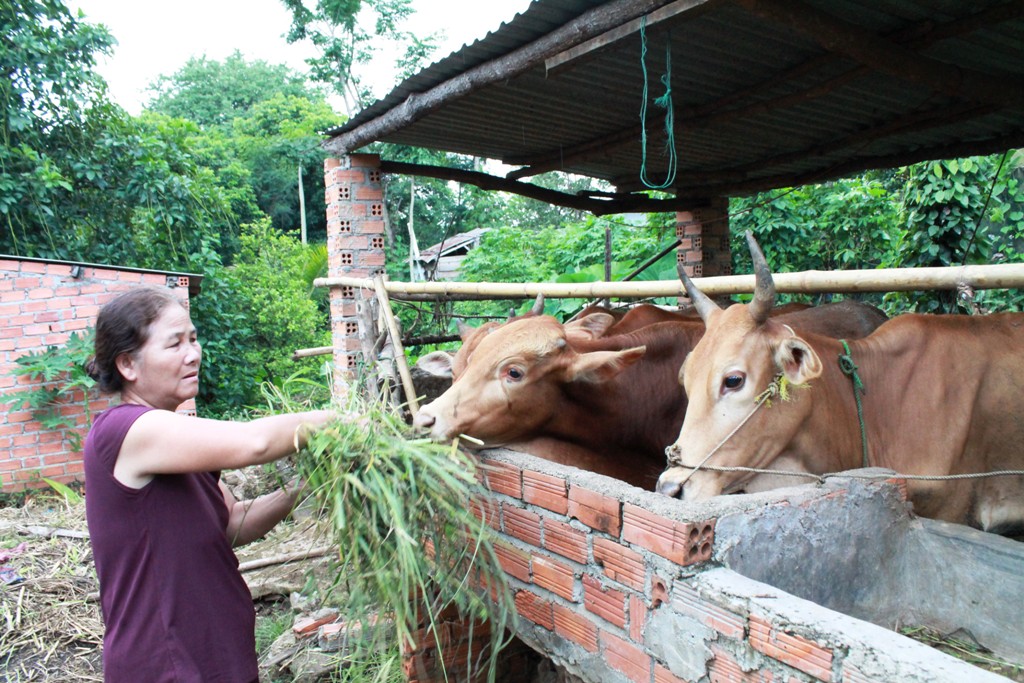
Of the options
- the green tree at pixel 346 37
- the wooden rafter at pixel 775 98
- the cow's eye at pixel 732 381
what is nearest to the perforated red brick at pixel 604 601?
the cow's eye at pixel 732 381

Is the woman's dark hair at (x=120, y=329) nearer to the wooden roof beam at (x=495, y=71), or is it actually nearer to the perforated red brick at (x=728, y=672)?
the perforated red brick at (x=728, y=672)

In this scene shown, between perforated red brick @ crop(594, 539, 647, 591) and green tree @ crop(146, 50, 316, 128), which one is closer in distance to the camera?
perforated red brick @ crop(594, 539, 647, 591)

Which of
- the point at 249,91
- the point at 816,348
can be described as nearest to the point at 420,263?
the point at 816,348

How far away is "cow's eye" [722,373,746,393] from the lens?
119 inches

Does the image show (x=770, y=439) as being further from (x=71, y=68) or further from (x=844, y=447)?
(x=71, y=68)

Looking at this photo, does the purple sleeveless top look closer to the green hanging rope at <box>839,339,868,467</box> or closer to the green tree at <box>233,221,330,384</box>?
the green hanging rope at <box>839,339,868,467</box>

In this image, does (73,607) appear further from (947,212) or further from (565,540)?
(947,212)

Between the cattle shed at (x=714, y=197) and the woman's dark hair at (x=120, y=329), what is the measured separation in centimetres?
135

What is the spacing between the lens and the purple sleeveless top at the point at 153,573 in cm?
213

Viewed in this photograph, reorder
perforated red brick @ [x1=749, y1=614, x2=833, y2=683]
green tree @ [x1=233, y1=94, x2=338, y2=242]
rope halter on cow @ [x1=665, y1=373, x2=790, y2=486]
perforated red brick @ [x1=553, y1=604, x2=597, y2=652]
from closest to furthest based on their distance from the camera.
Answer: perforated red brick @ [x1=749, y1=614, x2=833, y2=683], perforated red brick @ [x1=553, y1=604, x2=597, y2=652], rope halter on cow @ [x1=665, y1=373, x2=790, y2=486], green tree @ [x1=233, y1=94, x2=338, y2=242]

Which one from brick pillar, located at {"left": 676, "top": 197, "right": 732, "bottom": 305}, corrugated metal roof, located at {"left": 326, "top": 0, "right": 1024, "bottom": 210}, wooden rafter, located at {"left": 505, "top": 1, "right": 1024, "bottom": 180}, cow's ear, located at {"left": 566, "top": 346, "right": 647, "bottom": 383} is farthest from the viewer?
brick pillar, located at {"left": 676, "top": 197, "right": 732, "bottom": 305}

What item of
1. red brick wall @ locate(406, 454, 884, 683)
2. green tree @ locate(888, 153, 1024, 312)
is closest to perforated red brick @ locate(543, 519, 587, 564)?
red brick wall @ locate(406, 454, 884, 683)

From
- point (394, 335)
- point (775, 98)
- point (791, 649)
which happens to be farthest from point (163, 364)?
point (775, 98)

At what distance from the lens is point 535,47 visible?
454cm
